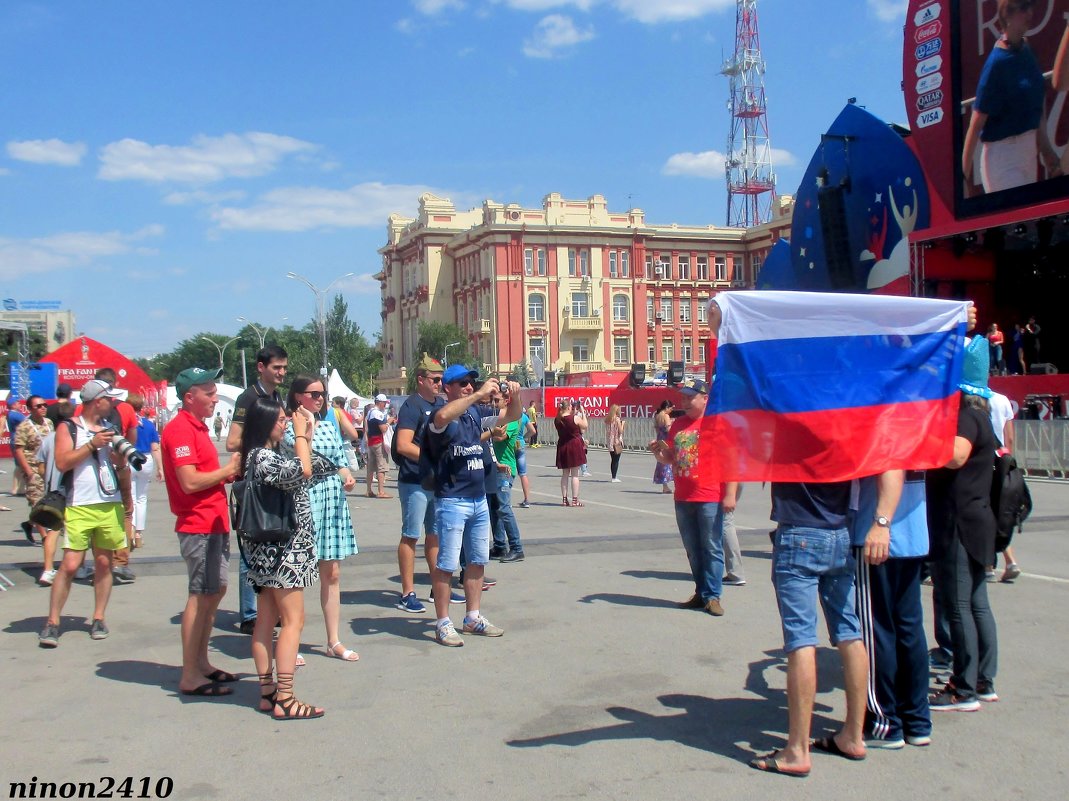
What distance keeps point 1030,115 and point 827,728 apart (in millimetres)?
19701

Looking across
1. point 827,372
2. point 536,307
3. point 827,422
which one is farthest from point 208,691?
point 536,307

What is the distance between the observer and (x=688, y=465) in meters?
7.77

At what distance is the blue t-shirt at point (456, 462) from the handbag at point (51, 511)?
8.82ft

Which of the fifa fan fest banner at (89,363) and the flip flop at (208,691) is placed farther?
the fifa fan fest banner at (89,363)

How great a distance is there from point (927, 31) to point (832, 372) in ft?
71.9

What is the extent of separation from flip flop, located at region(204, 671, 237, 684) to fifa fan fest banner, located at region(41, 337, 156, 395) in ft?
46.5

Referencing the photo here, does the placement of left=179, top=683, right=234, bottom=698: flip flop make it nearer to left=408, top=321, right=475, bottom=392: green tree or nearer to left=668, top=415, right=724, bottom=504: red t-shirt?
left=668, top=415, right=724, bottom=504: red t-shirt

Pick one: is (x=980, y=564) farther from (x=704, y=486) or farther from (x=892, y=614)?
(x=704, y=486)

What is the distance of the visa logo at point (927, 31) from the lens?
2278 centimetres

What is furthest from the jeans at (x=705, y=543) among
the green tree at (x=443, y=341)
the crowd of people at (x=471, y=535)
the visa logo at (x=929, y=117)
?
the green tree at (x=443, y=341)

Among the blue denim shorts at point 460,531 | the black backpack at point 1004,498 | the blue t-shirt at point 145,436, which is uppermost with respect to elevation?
the blue t-shirt at point 145,436

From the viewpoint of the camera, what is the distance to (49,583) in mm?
9055

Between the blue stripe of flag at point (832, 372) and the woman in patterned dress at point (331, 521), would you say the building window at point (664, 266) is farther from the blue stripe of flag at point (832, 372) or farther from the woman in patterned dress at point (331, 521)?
the blue stripe of flag at point (832, 372)

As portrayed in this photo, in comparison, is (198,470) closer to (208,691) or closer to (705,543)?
(208,691)
